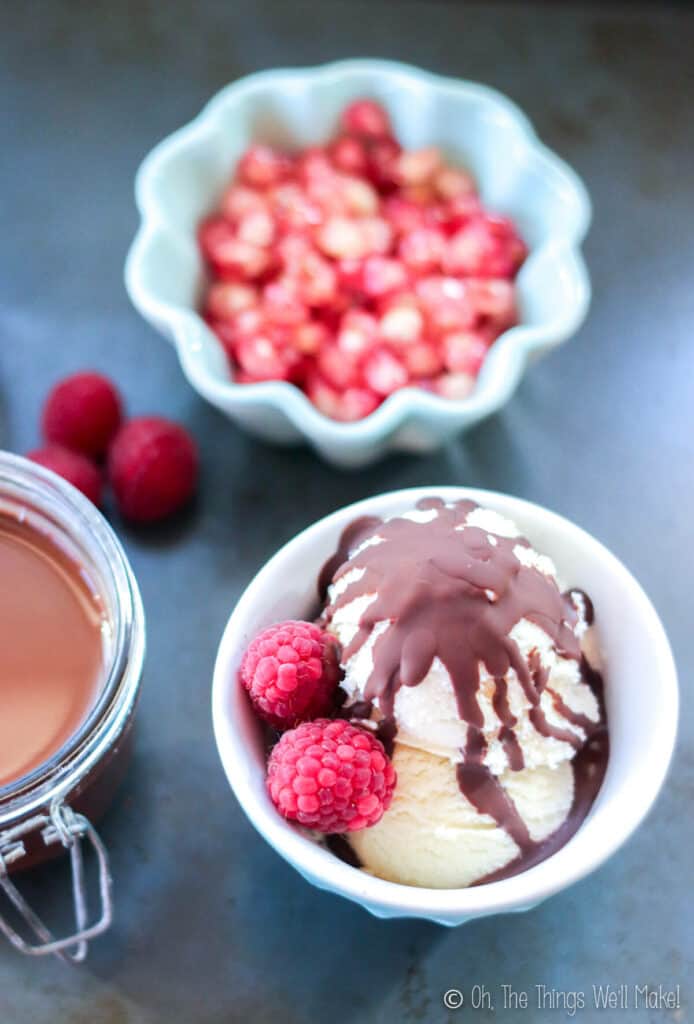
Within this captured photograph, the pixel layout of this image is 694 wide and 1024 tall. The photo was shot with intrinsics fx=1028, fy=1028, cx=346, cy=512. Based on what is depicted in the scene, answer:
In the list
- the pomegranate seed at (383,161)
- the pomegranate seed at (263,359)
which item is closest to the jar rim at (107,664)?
the pomegranate seed at (263,359)

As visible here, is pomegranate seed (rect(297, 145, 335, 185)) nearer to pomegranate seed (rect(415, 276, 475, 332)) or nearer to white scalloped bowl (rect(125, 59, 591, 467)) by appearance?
white scalloped bowl (rect(125, 59, 591, 467))

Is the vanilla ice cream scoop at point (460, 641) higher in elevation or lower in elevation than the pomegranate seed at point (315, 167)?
lower

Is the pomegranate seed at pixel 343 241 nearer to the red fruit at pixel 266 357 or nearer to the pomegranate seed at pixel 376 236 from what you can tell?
the pomegranate seed at pixel 376 236

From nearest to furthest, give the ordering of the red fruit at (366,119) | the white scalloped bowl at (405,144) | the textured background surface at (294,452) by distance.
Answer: the textured background surface at (294,452) → the white scalloped bowl at (405,144) → the red fruit at (366,119)

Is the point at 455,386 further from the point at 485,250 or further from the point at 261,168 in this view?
the point at 261,168

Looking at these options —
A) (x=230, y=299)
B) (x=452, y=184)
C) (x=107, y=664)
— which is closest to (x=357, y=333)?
(x=230, y=299)

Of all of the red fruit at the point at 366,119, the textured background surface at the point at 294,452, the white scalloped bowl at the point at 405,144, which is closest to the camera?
the textured background surface at the point at 294,452
